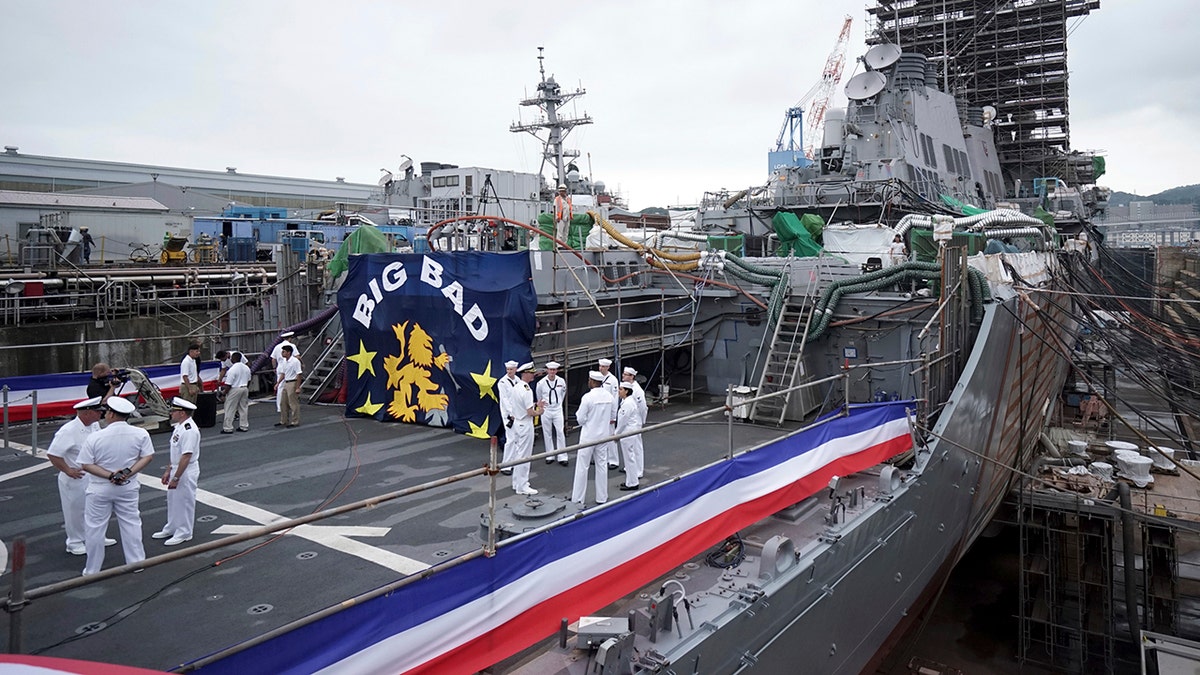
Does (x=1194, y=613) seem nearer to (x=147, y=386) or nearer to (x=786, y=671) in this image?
(x=786, y=671)

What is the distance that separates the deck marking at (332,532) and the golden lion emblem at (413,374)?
11.6 feet

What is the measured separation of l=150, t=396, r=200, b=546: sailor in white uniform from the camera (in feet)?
20.7

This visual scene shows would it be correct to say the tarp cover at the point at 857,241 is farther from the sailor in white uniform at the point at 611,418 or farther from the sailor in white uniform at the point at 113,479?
the sailor in white uniform at the point at 113,479

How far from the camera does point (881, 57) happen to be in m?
22.7

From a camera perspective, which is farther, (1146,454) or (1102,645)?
(1146,454)

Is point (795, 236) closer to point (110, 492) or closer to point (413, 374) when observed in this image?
point (413, 374)

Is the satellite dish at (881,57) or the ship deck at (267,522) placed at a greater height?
the satellite dish at (881,57)

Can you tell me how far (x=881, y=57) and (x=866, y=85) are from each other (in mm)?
2214

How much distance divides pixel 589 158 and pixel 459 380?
33.9 metres

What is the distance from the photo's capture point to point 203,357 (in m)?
16.5

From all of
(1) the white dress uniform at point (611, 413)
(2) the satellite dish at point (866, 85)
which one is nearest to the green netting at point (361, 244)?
(1) the white dress uniform at point (611, 413)

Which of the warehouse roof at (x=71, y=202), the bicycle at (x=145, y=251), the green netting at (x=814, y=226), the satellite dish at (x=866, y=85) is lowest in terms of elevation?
the green netting at (x=814, y=226)

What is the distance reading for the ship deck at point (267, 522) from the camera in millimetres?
4855

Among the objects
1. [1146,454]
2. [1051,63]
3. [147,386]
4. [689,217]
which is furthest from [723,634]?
[1051,63]
